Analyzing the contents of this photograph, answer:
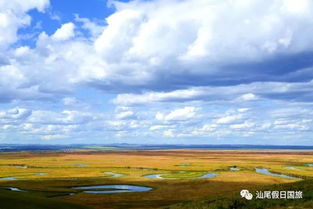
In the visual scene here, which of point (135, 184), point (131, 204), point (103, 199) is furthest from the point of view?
point (135, 184)

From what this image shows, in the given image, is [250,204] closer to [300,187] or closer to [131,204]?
[300,187]

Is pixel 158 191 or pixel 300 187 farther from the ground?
pixel 300 187

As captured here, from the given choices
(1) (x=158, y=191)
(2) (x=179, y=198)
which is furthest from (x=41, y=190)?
(2) (x=179, y=198)

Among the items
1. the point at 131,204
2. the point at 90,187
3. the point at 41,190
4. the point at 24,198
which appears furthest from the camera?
the point at 90,187

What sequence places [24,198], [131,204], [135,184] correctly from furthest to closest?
[135,184], [131,204], [24,198]

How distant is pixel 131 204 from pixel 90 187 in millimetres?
27142

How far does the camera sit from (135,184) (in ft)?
304

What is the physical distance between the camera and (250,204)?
35688 mm

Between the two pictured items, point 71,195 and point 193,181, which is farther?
point 193,181

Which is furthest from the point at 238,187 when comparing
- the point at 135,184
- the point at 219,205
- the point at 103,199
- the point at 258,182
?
the point at 219,205

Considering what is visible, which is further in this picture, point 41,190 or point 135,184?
point 135,184

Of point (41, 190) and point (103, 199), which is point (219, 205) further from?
point (41, 190)

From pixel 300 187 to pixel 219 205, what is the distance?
9359mm

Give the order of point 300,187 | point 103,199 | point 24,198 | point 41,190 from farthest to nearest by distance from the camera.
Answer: point 41,190, point 103,199, point 24,198, point 300,187
